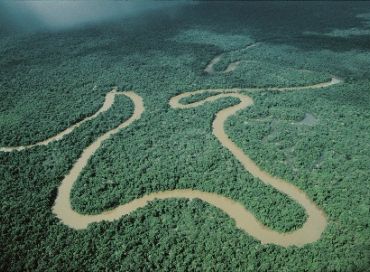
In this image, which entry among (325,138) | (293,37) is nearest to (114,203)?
(325,138)

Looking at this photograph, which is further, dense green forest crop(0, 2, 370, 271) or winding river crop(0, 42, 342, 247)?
winding river crop(0, 42, 342, 247)

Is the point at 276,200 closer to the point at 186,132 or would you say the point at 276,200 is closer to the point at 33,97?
the point at 186,132

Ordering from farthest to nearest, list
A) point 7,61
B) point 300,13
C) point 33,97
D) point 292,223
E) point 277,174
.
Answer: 1. point 300,13
2. point 7,61
3. point 33,97
4. point 277,174
5. point 292,223

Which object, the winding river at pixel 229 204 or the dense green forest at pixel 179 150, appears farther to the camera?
the winding river at pixel 229 204

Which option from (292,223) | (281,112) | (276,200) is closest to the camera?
(292,223)

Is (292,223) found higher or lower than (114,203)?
lower

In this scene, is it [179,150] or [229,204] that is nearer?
[229,204]

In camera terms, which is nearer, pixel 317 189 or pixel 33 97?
pixel 317 189

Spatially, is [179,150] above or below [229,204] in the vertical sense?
above
